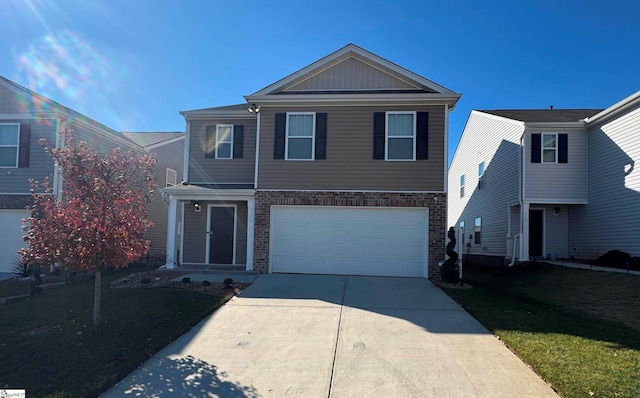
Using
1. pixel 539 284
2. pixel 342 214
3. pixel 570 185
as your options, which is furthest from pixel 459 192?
pixel 342 214

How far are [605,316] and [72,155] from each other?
1047 centimetres

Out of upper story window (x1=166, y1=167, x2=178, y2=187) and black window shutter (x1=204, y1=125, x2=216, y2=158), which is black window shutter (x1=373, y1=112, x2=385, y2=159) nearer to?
black window shutter (x1=204, y1=125, x2=216, y2=158)

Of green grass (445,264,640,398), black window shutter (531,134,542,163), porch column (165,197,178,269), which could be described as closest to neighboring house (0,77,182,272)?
porch column (165,197,178,269)

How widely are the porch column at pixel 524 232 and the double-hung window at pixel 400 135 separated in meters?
6.56

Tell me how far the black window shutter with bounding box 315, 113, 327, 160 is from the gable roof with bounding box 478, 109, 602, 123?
9.31 meters

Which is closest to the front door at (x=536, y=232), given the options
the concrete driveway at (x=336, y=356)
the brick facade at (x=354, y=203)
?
the brick facade at (x=354, y=203)

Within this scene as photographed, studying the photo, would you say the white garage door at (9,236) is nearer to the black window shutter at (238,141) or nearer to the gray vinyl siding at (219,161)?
the gray vinyl siding at (219,161)

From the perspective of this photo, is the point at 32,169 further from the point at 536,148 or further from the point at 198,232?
the point at 536,148

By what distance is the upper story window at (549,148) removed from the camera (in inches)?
597

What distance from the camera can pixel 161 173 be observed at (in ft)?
59.3

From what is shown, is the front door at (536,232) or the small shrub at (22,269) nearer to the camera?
the small shrub at (22,269)

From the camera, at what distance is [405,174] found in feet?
38.2

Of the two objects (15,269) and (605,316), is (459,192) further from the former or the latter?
(15,269)

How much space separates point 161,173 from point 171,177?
94 centimetres
